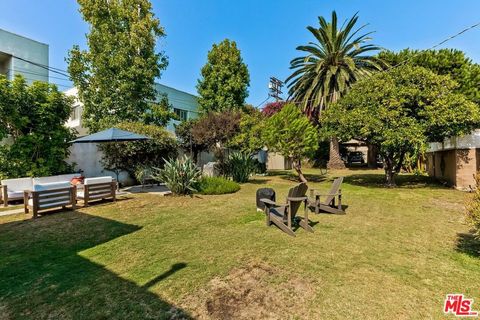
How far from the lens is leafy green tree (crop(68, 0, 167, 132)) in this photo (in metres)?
16.7

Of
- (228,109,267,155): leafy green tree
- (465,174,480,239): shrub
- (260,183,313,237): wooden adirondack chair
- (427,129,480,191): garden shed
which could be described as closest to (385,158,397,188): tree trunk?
(427,129,480,191): garden shed

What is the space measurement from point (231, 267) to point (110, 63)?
16.9 meters

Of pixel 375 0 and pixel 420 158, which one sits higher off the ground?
pixel 375 0

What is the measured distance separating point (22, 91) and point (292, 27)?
61.6 ft

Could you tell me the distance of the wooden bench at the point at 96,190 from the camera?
7.97 m

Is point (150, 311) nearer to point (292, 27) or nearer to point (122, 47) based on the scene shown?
point (122, 47)

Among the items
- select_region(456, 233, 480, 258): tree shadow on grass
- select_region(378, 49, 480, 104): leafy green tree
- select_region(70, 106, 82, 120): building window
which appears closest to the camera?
select_region(456, 233, 480, 258): tree shadow on grass

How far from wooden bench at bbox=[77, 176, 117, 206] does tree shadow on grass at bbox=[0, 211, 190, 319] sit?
244 centimetres

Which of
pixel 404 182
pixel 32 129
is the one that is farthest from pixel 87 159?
pixel 404 182

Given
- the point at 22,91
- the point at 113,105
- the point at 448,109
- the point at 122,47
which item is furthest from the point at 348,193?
the point at 122,47

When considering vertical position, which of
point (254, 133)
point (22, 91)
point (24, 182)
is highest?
point (22, 91)

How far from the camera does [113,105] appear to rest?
17031 millimetres

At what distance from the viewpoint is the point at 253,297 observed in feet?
9.88

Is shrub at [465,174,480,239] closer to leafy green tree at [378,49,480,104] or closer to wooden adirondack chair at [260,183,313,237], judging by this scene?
wooden adirondack chair at [260,183,313,237]
